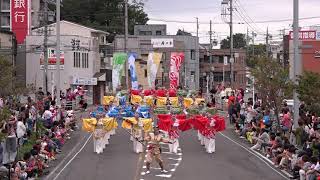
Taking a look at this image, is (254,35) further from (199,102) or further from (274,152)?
(274,152)

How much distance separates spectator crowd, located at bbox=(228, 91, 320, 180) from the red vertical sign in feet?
81.2

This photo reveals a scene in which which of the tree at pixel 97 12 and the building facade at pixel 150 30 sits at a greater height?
the tree at pixel 97 12

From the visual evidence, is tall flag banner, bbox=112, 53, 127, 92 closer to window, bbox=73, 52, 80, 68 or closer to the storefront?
the storefront

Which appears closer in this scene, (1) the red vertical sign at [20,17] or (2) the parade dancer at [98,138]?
(2) the parade dancer at [98,138]

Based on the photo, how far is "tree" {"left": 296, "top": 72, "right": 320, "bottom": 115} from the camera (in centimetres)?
2338

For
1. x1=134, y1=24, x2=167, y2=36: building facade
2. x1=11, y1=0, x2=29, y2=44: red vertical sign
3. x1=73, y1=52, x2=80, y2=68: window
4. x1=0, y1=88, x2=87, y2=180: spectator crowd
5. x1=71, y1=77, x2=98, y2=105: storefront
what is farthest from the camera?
x1=134, y1=24, x2=167, y2=36: building facade

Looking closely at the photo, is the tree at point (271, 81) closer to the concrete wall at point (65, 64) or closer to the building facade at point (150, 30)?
the concrete wall at point (65, 64)

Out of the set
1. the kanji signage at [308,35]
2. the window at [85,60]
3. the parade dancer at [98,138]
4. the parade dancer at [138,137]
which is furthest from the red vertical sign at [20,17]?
the parade dancer at [138,137]

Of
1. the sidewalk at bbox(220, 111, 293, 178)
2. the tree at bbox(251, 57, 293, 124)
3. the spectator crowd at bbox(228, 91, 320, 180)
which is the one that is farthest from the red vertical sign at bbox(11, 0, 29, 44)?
the tree at bbox(251, 57, 293, 124)

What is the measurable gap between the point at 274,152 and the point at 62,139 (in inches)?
422

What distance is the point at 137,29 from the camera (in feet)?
326

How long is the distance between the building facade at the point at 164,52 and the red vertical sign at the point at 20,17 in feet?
82.9

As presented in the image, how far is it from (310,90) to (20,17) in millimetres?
37854

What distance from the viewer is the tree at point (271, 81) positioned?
31.5 metres
